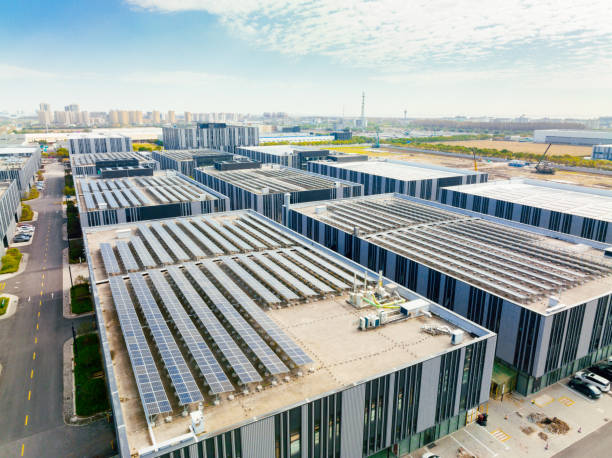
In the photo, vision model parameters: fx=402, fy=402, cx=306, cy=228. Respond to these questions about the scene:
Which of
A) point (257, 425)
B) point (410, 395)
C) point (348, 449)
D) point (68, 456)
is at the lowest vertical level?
point (68, 456)

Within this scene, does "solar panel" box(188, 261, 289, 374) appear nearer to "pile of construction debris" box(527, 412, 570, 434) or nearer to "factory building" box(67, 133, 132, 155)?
"pile of construction debris" box(527, 412, 570, 434)

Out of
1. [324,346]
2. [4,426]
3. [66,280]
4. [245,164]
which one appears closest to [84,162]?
[245,164]

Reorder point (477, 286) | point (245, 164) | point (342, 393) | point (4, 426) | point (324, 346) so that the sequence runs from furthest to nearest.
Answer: point (245, 164) → point (477, 286) → point (4, 426) → point (324, 346) → point (342, 393)

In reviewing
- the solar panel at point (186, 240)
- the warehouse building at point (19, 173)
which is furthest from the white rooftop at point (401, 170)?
the warehouse building at point (19, 173)

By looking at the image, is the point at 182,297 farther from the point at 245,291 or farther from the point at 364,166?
the point at 364,166

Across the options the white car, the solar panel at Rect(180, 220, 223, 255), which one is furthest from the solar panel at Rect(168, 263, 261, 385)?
the white car

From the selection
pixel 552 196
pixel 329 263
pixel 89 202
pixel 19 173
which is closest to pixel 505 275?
pixel 329 263

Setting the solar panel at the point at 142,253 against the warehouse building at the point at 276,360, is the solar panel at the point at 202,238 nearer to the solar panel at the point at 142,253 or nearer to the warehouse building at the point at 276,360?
the warehouse building at the point at 276,360
